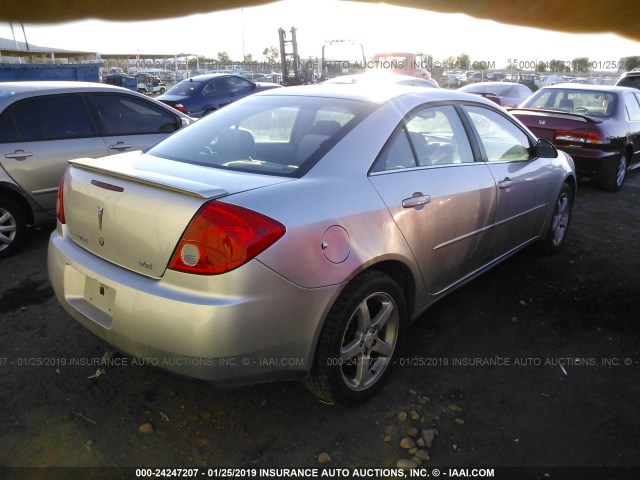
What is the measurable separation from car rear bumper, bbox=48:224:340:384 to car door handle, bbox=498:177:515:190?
176cm

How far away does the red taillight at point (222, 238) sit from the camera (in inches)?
73.7

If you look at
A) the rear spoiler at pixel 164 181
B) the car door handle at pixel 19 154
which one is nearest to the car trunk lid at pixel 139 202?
the rear spoiler at pixel 164 181

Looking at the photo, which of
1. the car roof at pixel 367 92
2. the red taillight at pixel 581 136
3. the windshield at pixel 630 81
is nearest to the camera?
the car roof at pixel 367 92

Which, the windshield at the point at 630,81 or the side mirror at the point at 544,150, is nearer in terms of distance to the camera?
the side mirror at the point at 544,150

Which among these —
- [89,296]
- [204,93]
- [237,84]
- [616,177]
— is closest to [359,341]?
[89,296]

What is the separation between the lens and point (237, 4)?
0.63 metres

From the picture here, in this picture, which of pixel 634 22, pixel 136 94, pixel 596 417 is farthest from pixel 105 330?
pixel 136 94

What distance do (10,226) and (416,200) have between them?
11.5 ft

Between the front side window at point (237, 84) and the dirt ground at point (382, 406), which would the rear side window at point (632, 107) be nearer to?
the dirt ground at point (382, 406)

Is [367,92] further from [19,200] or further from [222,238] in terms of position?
[19,200]

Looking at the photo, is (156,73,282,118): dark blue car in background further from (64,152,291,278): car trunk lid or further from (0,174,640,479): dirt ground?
(64,152,291,278): car trunk lid

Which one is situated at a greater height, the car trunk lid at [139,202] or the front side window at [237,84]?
the car trunk lid at [139,202]

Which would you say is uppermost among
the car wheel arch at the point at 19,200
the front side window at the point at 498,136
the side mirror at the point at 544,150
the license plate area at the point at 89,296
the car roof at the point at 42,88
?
the car roof at the point at 42,88

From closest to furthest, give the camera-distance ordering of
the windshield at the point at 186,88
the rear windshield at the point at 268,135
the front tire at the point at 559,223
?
the rear windshield at the point at 268,135
the front tire at the point at 559,223
the windshield at the point at 186,88
